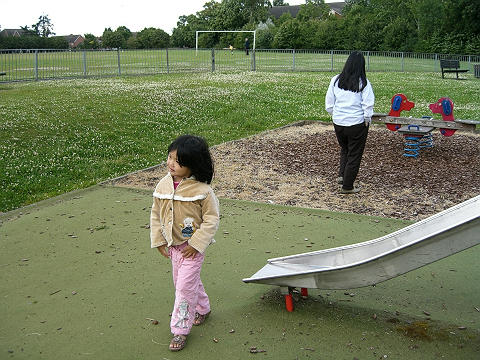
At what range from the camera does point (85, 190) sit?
7.73 m

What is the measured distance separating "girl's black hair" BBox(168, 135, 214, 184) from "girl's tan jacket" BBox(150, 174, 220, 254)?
0.31 ft

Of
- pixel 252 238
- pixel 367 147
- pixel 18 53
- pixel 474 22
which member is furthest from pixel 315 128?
pixel 474 22

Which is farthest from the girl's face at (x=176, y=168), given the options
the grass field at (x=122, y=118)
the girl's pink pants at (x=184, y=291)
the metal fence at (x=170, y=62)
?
the metal fence at (x=170, y=62)

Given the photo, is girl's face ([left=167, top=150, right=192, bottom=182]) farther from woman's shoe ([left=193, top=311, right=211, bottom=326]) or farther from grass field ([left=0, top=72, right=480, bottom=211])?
grass field ([left=0, top=72, right=480, bottom=211])

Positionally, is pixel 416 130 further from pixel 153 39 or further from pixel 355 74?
pixel 153 39

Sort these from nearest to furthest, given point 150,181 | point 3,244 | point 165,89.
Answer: point 3,244
point 150,181
point 165,89

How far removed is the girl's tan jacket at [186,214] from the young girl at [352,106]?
13.2ft

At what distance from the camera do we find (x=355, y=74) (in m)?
7.11

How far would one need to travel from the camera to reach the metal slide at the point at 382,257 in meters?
3.39

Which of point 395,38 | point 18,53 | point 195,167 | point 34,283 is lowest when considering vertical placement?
point 34,283

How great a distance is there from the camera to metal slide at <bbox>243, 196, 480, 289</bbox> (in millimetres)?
3395

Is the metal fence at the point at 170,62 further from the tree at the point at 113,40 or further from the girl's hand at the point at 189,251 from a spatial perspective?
the tree at the point at 113,40

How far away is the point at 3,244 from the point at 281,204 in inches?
127

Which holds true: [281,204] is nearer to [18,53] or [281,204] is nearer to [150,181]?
[150,181]
